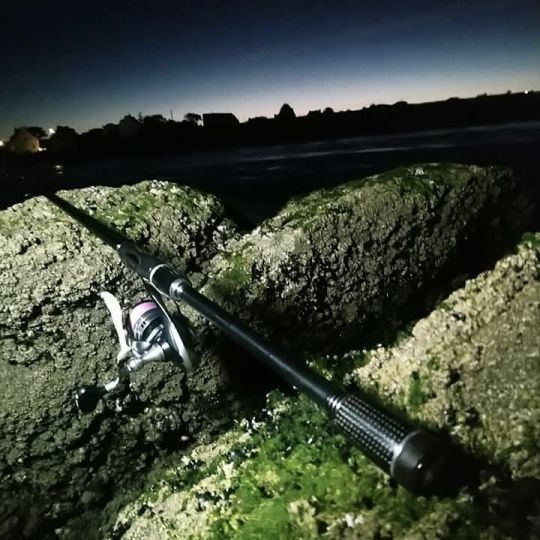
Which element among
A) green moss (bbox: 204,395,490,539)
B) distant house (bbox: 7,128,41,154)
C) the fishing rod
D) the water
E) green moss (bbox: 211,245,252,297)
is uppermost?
distant house (bbox: 7,128,41,154)

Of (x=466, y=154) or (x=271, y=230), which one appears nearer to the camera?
(x=271, y=230)

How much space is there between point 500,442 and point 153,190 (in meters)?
4.03

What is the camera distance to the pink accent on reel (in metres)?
3.63

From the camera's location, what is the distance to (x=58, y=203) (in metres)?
4.38

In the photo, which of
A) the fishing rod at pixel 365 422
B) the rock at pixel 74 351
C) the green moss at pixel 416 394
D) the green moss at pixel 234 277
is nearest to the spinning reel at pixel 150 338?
the fishing rod at pixel 365 422

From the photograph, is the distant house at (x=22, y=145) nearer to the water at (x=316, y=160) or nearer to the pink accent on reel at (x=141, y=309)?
the water at (x=316, y=160)

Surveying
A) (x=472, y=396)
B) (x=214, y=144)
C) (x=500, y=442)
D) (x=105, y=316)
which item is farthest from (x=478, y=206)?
(x=214, y=144)

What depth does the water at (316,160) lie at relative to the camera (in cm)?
782

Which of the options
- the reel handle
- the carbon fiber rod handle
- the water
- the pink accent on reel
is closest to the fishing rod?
the carbon fiber rod handle

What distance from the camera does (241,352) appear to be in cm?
529

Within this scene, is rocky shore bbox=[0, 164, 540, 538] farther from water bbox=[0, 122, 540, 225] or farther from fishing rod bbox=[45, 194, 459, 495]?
fishing rod bbox=[45, 194, 459, 495]

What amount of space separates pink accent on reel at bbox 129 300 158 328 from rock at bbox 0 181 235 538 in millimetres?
1113

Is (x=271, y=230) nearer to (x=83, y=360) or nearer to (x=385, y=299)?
(x=385, y=299)

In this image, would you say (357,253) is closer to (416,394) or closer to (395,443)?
(416,394)
